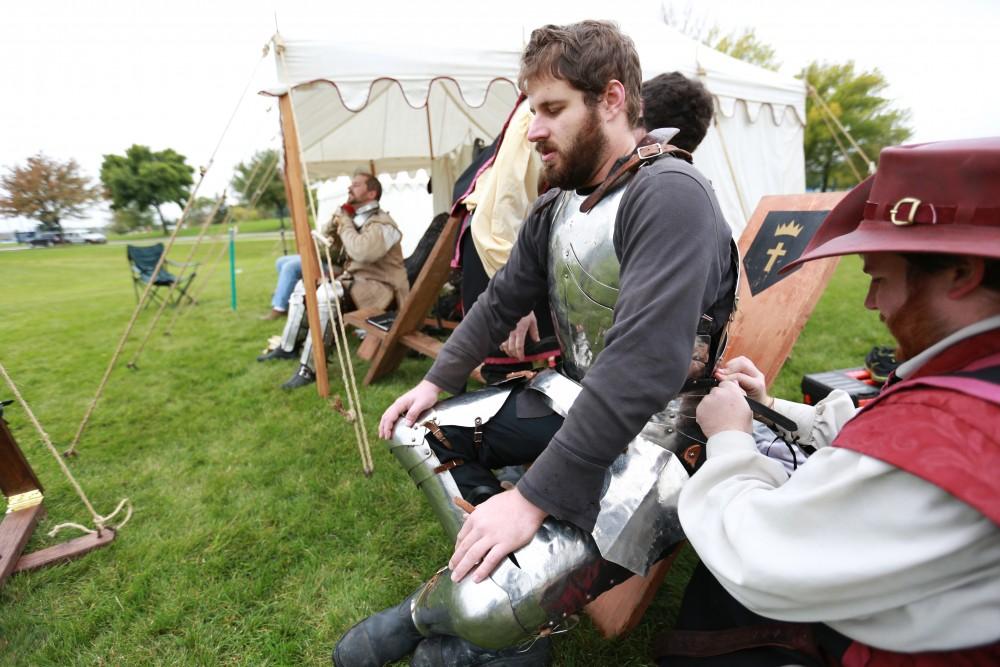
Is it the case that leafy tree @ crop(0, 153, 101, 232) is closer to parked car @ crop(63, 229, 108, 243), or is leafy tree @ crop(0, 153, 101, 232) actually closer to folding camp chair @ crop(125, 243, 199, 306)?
parked car @ crop(63, 229, 108, 243)

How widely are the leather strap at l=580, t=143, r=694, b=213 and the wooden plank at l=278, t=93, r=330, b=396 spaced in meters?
2.63

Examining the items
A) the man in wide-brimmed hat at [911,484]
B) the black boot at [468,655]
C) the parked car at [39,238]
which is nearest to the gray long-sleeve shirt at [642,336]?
the man in wide-brimmed hat at [911,484]

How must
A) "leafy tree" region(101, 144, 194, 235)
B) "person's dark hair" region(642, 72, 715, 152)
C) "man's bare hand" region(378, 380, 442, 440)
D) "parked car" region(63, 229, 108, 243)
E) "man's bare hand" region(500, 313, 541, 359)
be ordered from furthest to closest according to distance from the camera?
"leafy tree" region(101, 144, 194, 235), "parked car" region(63, 229, 108, 243), "man's bare hand" region(500, 313, 541, 359), "person's dark hair" region(642, 72, 715, 152), "man's bare hand" region(378, 380, 442, 440)

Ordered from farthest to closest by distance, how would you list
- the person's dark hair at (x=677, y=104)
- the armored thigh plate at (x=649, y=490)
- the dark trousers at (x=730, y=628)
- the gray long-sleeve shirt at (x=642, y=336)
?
the person's dark hair at (x=677, y=104) → the armored thigh plate at (x=649, y=490) → the gray long-sleeve shirt at (x=642, y=336) → the dark trousers at (x=730, y=628)

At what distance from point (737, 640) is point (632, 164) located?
1144 mm

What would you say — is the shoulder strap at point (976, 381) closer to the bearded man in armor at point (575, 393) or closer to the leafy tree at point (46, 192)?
the bearded man in armor at point (575, 393)

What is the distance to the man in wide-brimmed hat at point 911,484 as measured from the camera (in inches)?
25.4

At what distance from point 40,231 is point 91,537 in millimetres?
1628

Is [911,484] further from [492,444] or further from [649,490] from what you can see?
[492,444]

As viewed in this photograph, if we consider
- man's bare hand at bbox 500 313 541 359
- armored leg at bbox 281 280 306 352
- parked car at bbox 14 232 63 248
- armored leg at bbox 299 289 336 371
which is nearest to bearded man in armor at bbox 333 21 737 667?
man's bare hand at bbox 500 313 541 359

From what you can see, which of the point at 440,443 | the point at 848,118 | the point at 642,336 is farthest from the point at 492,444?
the point at 848,118

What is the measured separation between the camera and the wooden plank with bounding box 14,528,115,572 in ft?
6.77

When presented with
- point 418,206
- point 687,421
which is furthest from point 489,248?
point 418,206

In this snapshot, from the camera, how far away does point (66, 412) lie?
3850 mm
